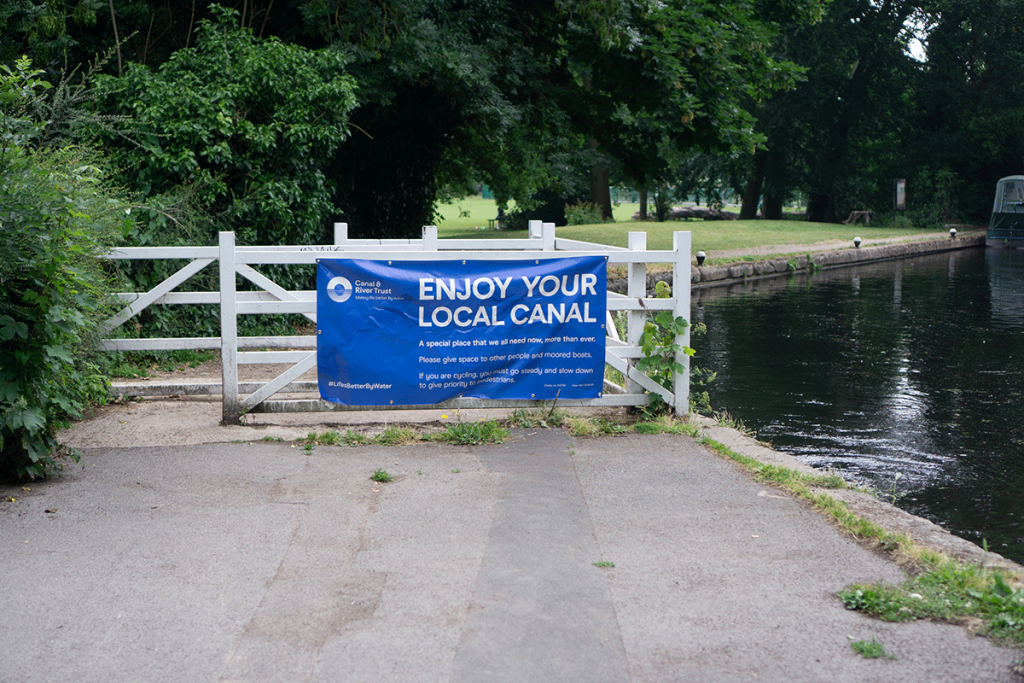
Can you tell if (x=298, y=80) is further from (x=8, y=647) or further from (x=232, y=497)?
(x=8, y=647)

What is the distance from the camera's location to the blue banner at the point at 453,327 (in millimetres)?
7410

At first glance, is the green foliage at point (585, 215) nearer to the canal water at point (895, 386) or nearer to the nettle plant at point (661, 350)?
the canal water at point (895, 386)

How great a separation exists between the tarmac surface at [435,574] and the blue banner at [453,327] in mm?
775

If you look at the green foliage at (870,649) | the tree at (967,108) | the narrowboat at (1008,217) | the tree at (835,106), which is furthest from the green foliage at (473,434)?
the tree at (967,108)

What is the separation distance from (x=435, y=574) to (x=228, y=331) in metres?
3.58

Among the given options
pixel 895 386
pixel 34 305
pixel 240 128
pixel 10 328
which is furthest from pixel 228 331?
pixel 895 386

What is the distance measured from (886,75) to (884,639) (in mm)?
51565

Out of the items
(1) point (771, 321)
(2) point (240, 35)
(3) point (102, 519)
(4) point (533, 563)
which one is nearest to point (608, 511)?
(4) point (533, 563)

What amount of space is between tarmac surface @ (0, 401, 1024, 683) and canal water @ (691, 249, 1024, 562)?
2920 millimetres

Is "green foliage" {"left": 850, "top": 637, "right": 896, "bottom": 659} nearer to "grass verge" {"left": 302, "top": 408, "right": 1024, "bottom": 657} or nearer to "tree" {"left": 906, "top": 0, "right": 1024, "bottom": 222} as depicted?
"grass verge" {"left": 302, "top": 408, "right": 1024, "bottom": 657}

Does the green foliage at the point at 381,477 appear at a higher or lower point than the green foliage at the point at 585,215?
lower

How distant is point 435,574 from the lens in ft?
15.3

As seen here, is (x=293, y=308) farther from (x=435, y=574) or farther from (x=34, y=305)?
(x=435, y=574)

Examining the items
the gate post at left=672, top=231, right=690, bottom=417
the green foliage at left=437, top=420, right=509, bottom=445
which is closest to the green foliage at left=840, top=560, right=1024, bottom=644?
the green foliage at left=437, top=420, right=509, bottom=445
